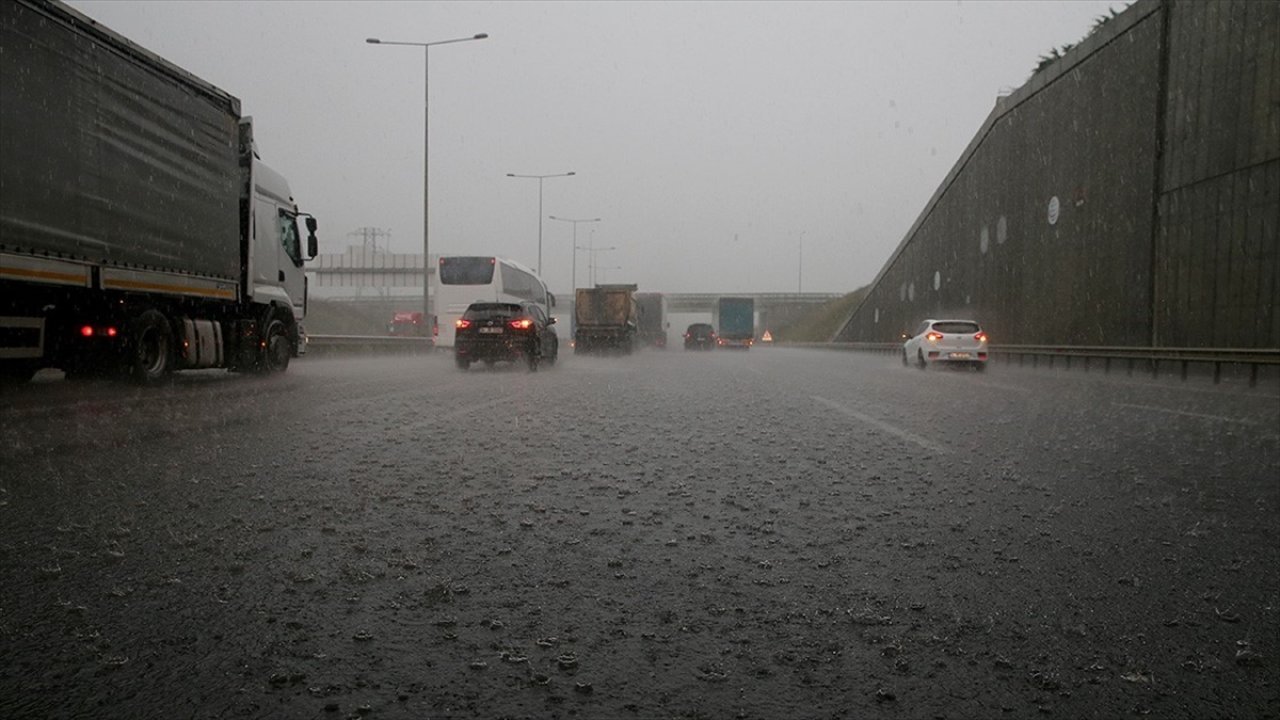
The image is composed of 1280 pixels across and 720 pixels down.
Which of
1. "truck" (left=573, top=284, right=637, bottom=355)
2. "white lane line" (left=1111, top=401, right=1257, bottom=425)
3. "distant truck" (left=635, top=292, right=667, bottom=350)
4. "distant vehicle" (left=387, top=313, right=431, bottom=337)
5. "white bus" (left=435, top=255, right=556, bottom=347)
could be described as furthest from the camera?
"distant vehicle" (left=387, top=313, right=431, bottom=337)

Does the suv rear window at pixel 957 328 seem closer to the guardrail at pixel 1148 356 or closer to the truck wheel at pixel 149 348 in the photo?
the guardrail at pixel 1148 356

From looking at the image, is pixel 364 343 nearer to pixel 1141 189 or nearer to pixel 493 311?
pixel 493 311

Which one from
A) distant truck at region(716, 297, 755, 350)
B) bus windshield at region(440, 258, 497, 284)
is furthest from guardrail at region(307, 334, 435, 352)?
distant truck at region(716, 297, 755, 350)

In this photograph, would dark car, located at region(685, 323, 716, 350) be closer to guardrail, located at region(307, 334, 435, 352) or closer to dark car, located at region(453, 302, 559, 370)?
guardrail, located at region(307, 334, 435, 352)

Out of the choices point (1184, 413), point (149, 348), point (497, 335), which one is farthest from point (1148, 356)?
point (149, 348)

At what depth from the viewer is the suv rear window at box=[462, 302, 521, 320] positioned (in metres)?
22.7

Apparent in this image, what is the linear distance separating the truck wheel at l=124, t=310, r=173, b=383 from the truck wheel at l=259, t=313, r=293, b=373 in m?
2.82

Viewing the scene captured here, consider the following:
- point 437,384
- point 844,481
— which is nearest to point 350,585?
point 844,481

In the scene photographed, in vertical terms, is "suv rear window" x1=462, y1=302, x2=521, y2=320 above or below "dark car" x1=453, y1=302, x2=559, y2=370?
above

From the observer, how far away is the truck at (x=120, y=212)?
435 inches

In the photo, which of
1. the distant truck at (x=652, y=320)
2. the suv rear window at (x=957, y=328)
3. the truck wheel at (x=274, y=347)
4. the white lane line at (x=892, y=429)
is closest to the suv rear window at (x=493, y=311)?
the truck wheel at (x=274, y=347)

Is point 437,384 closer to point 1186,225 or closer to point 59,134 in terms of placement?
point 59,134

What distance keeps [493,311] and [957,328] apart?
13320 millimetres

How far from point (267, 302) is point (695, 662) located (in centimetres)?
1639
